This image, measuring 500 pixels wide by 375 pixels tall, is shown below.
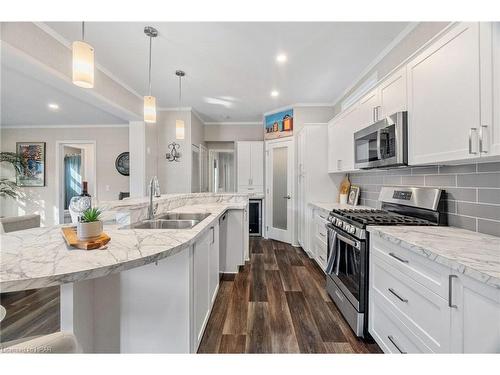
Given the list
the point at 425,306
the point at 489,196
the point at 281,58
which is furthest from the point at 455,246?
the point at 281,58

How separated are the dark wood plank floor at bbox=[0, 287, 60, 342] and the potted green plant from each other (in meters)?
1.40

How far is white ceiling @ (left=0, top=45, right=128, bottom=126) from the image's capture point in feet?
6.86

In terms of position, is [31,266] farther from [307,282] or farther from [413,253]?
[307,282]

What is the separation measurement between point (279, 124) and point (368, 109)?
238 centimetres

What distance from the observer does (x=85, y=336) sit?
1189mm

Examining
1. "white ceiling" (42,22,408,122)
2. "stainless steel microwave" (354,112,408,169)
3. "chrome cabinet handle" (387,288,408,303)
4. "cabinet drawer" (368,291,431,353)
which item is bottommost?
"cabinet drawer" (368,291,431,353)

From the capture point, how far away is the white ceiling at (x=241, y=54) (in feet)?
7.11

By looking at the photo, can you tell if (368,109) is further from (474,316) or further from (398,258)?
(474,316)

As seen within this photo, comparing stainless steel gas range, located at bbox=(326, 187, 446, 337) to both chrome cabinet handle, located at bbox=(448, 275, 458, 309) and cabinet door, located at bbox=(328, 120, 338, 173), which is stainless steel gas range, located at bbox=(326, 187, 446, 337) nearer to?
chrome cabinet handle, located at bbox=(448, 275, 458, 309)

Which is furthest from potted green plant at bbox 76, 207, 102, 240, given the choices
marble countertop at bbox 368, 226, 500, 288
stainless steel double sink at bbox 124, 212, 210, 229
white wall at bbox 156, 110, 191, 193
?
white wall at bbox 156, 110, 191, 193

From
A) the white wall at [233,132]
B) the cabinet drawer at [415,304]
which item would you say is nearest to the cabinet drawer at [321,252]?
the cabinet drawer at [415,304]

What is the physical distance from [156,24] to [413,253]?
2.70m

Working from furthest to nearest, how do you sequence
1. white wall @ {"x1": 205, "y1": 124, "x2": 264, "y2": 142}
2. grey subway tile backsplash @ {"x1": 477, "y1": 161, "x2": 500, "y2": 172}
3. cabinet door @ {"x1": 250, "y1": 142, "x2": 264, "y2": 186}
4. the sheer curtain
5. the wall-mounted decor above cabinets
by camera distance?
the sheer curtain < white wall @ {"x1": 205, "y1": 124, "x2": 264, "y2": 142} < cabinet door @ {"x1": 250, "y1": 142, "x2": 264, "y2": 186} < grey subway tile backsplash @ {"x1": 477, "y1": 161, "x2": 500, "y2": 172} < the wall-mounted decor above cabinets

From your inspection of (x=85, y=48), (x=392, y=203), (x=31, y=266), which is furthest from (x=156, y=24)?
(x=392, y=203)
